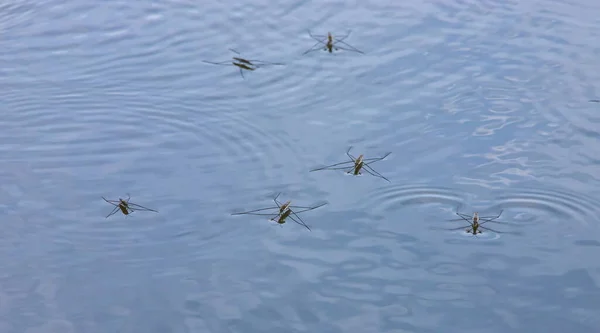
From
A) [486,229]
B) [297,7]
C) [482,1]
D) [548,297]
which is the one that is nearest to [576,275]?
[548,297]

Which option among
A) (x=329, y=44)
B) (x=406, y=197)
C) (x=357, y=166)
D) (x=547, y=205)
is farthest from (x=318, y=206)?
(x=329, y=44)

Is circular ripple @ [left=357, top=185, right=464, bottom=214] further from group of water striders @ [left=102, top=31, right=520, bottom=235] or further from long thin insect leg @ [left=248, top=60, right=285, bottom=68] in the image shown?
long thin insect leg @ [left=248, top=60, right=285, bottom=68]

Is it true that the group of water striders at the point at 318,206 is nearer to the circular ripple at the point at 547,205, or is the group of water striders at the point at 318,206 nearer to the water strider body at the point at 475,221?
the water strider body at the point at 475,221

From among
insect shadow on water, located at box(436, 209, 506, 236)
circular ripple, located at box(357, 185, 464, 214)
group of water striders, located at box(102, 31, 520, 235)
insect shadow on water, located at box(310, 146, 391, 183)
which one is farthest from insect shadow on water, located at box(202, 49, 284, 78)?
insect shadow on water, located at box(436, 209, 506, 236)

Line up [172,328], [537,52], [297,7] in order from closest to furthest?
1. [172,328]
2. [537,52]
3. [297,7]

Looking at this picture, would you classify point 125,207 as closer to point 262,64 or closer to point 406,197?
point 406,197

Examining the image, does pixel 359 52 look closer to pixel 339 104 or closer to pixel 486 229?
pixel 339 104
